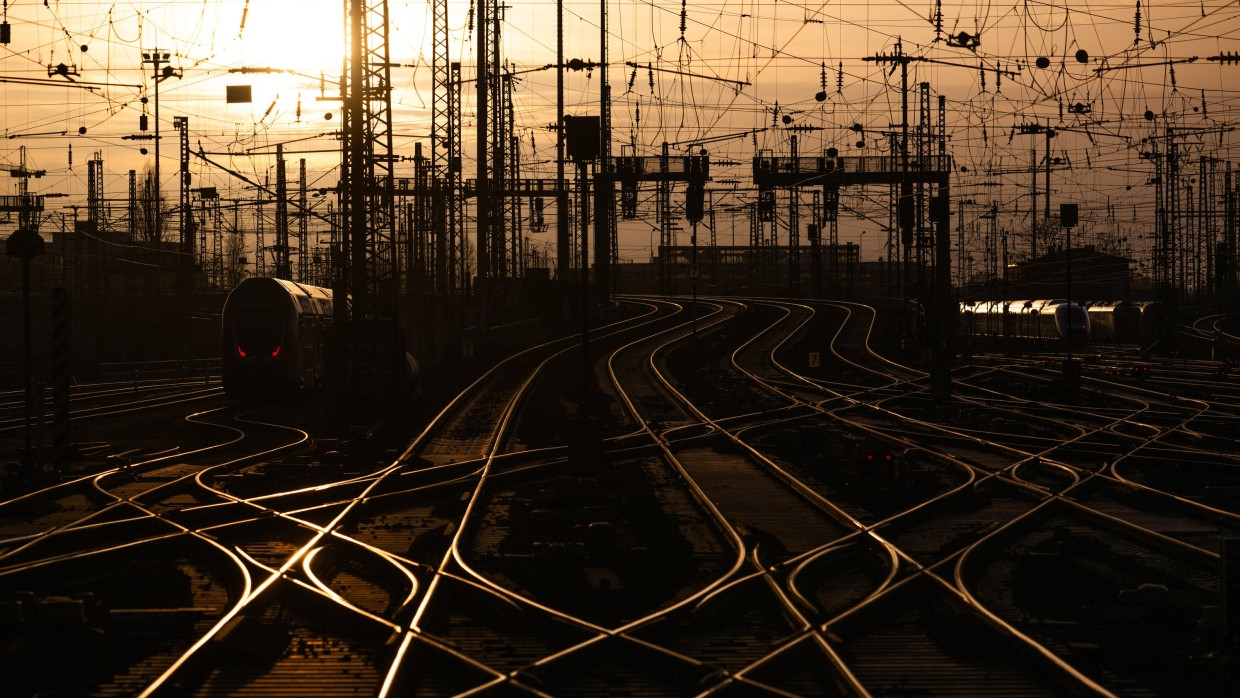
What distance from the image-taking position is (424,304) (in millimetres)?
66812

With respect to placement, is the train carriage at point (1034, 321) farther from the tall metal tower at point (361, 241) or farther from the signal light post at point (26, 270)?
the signal light post at point (26, 270)

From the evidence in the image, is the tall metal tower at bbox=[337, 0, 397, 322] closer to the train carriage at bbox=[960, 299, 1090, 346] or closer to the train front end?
the train front end

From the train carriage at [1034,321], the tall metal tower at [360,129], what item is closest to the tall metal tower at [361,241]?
the tall metal tower at [360,129]

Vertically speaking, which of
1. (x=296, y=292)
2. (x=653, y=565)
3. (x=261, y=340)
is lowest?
(x=653, y=565)

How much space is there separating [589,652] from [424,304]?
60.0 m

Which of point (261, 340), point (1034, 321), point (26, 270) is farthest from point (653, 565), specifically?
point (1034, 321)

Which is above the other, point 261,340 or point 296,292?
point 296,292

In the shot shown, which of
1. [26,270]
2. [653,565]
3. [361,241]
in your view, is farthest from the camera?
[361,241]

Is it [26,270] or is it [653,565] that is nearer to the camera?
[653,565]

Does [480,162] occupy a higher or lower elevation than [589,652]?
higher

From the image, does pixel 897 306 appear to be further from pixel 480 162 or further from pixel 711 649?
pixel 711 649

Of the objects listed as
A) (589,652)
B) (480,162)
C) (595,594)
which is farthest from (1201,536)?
(480,162)

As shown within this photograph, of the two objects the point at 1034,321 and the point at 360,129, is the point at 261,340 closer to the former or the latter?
the point at 360,129

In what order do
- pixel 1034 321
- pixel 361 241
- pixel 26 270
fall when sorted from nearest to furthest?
pixel 26 270
pixel 361 241
pixel 1034 321
